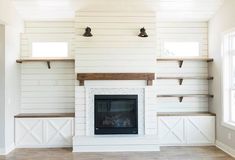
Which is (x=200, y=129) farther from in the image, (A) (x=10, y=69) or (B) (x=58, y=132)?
(A) (x=10, y=69)

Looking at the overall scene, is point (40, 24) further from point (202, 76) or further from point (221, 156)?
point (221, 156)

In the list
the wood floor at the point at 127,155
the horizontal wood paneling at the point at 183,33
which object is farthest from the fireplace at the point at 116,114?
the horizontal wood paneling at the point at 183,33

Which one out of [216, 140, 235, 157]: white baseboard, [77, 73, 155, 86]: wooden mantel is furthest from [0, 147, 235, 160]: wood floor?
[77, 73, 155, 86]: wooden mantel

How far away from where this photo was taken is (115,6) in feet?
19.4

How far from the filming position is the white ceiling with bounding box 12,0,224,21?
5.70 metres

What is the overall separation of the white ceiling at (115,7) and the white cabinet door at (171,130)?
2.21 m

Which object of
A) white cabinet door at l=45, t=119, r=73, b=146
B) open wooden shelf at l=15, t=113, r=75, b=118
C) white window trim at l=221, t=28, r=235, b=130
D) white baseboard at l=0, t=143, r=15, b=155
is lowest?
white baseboard at l=0, t=143, r=15, b=155

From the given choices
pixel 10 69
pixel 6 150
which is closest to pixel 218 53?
pixel 10 69

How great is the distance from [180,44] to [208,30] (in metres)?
0.69

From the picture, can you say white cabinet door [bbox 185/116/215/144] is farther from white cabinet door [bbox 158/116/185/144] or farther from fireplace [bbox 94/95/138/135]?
fireplace [bbox 94/95/138/135]

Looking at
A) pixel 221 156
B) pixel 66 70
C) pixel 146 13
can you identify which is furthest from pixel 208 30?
pixel 66 70

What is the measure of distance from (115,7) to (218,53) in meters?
2.32

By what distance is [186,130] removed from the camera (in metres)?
6.25

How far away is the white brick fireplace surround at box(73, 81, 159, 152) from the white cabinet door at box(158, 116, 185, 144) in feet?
0.83
